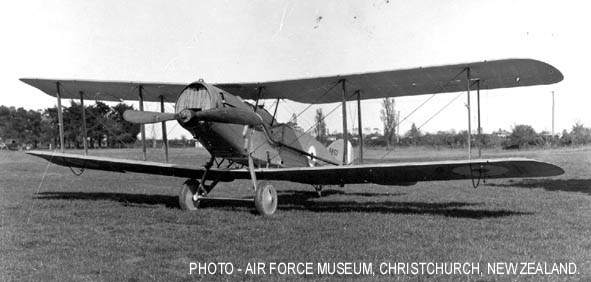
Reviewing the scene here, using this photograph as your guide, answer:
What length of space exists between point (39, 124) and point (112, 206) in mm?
84599

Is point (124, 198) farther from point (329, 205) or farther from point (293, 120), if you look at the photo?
point (329, 205)

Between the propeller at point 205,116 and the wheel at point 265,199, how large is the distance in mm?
1197

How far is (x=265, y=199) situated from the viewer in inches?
325

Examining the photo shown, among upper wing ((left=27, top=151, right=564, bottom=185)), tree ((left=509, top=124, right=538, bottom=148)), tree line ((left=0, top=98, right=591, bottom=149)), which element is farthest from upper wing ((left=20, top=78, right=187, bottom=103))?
tree ((left=509, top=124, right=538, bottom=148))

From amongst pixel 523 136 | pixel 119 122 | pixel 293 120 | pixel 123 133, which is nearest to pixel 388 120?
pixel 293 120

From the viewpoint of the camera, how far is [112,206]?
30.5ft

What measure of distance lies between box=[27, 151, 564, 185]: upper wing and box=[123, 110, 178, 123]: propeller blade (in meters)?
1.52

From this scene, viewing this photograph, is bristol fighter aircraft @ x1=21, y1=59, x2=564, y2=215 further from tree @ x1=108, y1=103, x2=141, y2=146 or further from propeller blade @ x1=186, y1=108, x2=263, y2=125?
tree @ x1=108, y1=103, x2=141, y2=146

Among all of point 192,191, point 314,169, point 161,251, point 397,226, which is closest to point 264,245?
point 161,251

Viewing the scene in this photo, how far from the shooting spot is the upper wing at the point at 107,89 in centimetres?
992

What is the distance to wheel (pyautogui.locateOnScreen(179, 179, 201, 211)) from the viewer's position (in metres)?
8.72

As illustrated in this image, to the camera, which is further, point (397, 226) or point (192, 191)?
point (192, 191)

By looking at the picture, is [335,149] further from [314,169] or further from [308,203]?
[314,169]

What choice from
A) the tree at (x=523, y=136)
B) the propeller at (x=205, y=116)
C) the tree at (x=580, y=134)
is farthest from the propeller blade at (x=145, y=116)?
the tree at (x=580, y=134)
